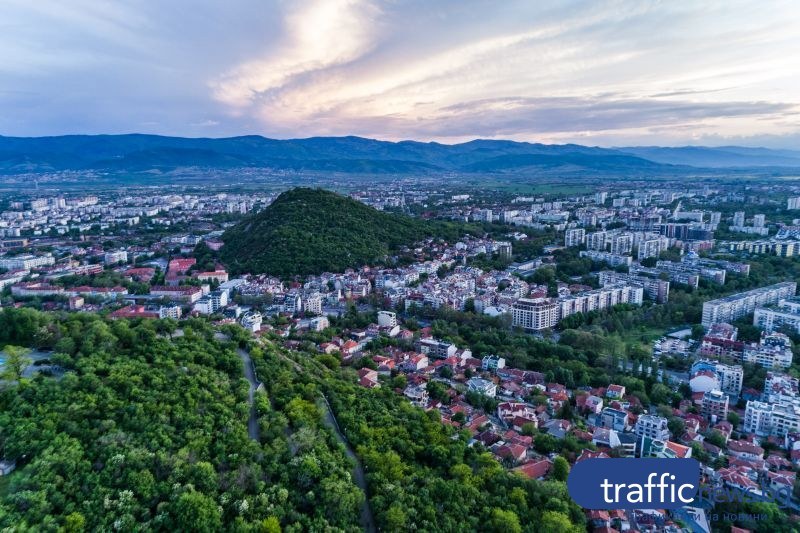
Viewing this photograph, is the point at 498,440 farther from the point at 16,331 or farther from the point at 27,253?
the point at 27,253

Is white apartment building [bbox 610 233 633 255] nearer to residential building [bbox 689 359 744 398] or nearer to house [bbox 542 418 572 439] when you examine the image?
residential building [bbox 689 359 744 398]

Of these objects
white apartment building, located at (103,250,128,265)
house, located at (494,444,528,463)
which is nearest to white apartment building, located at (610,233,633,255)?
house, located at (494,444,528,463)

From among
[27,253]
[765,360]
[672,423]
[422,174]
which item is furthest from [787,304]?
[422,174]

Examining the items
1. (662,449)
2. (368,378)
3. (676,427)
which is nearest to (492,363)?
(368,378)

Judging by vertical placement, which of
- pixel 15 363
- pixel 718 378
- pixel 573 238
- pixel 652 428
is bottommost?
pixel 718 378

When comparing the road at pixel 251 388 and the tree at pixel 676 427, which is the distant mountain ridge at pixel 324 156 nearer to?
the road at pixel 251 388

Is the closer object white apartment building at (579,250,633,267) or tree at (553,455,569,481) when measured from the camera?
tree at (553,455,569,481)

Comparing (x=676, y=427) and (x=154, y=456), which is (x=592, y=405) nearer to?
(x=676, y=427)
